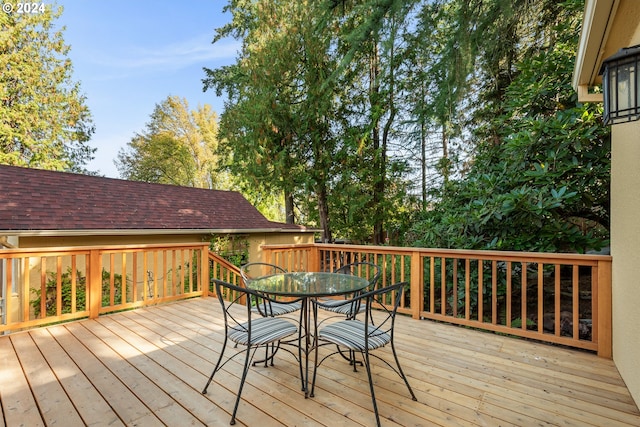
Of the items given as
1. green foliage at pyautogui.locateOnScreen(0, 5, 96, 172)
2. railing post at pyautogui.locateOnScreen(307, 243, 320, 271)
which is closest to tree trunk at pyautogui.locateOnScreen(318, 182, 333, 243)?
railing post at pyautogui.locateOnScreen(307, 243, 320, 271)

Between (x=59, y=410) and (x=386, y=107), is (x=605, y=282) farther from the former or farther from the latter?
(x=386, y=107)

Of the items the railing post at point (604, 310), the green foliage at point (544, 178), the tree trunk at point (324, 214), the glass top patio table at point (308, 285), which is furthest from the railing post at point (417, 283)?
the tree trunk at point (324, 214)

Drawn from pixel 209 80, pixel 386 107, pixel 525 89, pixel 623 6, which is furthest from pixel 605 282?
pixel 209 80

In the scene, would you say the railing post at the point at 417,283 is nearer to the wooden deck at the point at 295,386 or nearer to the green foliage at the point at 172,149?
the wooden deck at the point at 295,386

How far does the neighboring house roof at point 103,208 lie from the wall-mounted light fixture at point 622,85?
867 centimetres

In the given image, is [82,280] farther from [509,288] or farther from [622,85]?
[622,85]

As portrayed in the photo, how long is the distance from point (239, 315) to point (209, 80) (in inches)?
469

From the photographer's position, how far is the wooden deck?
1.89 m

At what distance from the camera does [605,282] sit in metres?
2.72

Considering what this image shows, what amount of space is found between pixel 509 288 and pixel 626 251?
1.18 m

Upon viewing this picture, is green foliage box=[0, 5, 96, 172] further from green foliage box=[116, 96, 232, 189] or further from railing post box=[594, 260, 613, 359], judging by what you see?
railing post box=[594, 260, 613, 359]

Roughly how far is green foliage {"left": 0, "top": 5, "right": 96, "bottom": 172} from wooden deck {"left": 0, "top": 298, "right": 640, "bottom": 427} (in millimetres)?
14660

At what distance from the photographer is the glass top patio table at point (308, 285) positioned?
2266 millimetres

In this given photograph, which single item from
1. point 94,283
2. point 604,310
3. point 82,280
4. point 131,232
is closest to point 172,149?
point 131,232
